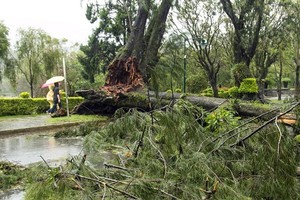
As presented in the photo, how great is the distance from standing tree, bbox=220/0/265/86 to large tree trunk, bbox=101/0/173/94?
13.6 ft

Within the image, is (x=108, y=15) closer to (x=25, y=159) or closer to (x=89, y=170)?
(x=25, y=159)

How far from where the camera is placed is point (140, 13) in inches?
591

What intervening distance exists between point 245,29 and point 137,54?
7.36 meters

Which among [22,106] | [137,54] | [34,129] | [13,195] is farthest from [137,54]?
[13,195]

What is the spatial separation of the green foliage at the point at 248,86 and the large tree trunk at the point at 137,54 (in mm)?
4659

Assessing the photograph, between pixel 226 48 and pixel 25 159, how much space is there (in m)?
24.1

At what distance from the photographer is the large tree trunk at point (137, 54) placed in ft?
45.6

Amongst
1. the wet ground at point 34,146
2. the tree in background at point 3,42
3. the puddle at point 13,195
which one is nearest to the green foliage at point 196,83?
the tree in background at point 3,42

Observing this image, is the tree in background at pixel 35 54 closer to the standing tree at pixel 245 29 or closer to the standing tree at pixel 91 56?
the standing tree at pixel 91 56

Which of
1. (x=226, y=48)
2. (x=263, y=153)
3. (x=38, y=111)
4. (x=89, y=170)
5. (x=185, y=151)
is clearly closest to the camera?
(x=89, y=170)

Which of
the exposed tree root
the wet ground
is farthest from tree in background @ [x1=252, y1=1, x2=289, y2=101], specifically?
the wet ground

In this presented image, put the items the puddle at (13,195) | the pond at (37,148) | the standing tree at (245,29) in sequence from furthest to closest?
the standing tree at (245,29) < the pond at (37,148) < the puddle at (13,195)

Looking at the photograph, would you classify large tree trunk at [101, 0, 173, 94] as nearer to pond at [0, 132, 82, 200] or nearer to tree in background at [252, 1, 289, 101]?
pond at [0, 132, 82, 200]

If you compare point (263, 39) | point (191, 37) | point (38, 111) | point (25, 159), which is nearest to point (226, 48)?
point (263, 39)
